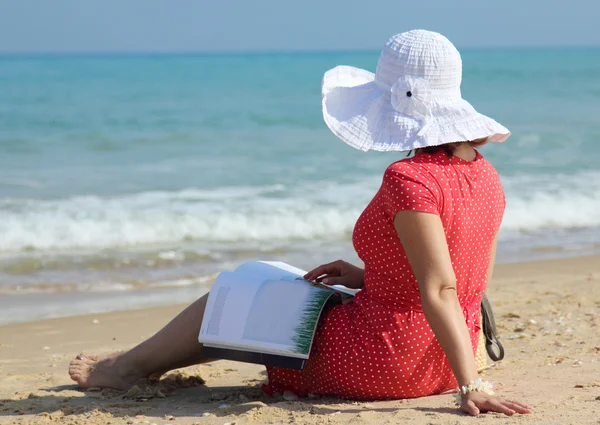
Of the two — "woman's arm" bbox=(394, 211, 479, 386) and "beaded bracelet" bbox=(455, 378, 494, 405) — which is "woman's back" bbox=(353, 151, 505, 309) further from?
"beaded bracelet" bbox=(455, 378, 494, 405)

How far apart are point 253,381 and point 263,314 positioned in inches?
31.7

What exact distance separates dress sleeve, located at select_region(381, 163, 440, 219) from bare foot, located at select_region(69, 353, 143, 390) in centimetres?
142

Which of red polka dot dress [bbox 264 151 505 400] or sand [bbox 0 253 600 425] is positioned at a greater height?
red polka dot dress [bbox 264 151 505 400]

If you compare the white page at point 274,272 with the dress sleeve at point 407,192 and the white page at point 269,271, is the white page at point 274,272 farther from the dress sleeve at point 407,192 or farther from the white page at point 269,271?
the dress sleeve at point 407,192

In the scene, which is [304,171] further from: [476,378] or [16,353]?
[476,378]

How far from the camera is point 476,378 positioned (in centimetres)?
260

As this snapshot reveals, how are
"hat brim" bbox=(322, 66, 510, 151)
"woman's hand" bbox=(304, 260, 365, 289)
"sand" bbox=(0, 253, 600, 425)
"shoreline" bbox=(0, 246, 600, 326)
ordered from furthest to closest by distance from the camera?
"shoreline" bbox=(0, 246, 600, 326) → "woman's hand" bbox=(304, 260, 365, 289) → "sand" bbox=(0, 253, 600, 425) → "hat brim" bbox=(322, 66, 510, 151)

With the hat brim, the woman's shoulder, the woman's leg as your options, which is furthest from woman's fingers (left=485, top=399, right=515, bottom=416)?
the woman's leg

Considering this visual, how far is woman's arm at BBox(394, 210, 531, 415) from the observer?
2523mm

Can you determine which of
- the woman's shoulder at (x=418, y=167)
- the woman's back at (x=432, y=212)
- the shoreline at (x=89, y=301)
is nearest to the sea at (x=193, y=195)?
the shoreline at (x=89, y=301)

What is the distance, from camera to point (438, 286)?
100.0 inches

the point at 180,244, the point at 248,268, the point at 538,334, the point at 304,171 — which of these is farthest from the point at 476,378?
the point at 304,171

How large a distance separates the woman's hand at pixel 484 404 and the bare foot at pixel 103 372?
1.43m

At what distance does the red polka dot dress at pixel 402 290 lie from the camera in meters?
2.62
